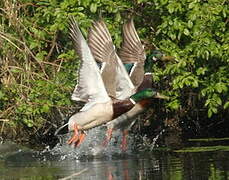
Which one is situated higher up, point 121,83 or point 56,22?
point 56,22

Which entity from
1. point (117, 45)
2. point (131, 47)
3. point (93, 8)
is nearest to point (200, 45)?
point (93, 8)

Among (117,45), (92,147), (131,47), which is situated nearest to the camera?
(92,147)

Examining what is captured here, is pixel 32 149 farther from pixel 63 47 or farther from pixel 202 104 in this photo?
pixel 202 104

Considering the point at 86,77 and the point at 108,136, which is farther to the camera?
the point at 108,136

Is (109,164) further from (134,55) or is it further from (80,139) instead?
(134,55)

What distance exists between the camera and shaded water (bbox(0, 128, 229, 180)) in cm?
855

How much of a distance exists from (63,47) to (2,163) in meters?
2.82

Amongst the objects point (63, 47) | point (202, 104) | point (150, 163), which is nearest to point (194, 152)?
point (150, 163)

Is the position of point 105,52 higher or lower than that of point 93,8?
lower

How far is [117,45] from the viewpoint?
40.2ft

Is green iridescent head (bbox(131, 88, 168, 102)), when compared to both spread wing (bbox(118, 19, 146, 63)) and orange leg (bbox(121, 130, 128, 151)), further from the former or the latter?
spread wing (bbox(118, 19, 146, 63))

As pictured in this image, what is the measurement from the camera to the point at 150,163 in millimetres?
9641

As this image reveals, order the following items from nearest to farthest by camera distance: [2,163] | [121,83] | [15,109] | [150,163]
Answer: [150,163], [2,163], [15,109], [121,83]

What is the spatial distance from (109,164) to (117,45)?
2.91m
